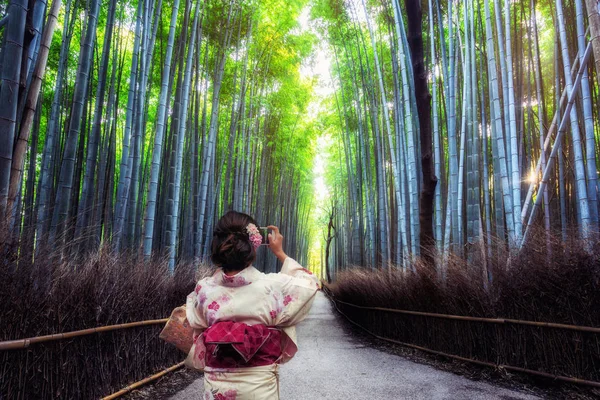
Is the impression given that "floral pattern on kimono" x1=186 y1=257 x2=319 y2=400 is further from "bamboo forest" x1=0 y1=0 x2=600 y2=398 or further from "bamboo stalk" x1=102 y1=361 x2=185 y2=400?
"bamboo stalk" x1=102 y1=361 x2=185 y2=400

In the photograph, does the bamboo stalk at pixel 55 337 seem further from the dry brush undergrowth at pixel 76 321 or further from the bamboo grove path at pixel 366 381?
the bamboo grove path at pixel 366 381

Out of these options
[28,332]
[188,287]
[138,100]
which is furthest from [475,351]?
[138,100]

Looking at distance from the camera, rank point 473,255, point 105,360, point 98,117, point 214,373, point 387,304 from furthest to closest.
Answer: point 387,304, point 98,117, point 473,255, point 105,360, point 214,373

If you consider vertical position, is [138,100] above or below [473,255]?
above

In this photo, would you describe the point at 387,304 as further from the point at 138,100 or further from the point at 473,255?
the point at 138,100

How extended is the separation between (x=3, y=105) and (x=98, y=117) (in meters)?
2.24

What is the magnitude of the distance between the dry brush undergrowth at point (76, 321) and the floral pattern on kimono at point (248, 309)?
0.80 meters

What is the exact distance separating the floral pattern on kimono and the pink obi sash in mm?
20

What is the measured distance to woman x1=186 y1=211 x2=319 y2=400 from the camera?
3.76 ft

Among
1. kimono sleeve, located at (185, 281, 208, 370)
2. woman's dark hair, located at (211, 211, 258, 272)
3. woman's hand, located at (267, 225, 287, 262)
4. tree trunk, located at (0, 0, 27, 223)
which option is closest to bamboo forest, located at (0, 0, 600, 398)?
tree trunk, located at (0, 0, 27, 223)

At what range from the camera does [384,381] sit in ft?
9.57

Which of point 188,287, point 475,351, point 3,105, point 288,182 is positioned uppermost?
point 288,182

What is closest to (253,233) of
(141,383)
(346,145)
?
(141,383)

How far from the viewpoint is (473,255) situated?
11.6 feet
